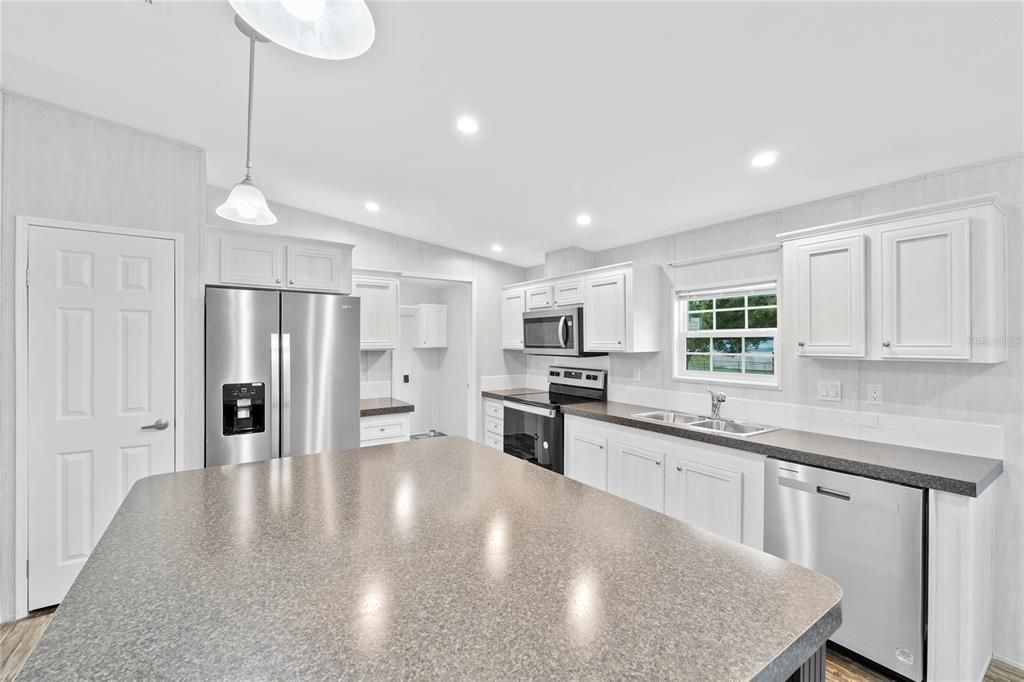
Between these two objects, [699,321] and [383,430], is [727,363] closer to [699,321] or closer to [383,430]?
[699,321]

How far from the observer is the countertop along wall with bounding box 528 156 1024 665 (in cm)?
202

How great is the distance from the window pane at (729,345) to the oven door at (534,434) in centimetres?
132

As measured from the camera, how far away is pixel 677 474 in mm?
2768

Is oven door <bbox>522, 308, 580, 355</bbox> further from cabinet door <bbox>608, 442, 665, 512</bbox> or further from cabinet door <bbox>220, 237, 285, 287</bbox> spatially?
cabinet door <bbox>220, 237, 285, 287</bbox>

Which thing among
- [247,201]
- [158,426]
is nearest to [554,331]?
[247,201]

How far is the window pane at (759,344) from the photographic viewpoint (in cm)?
304

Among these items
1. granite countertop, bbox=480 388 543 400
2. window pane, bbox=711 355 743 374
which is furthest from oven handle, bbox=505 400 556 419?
window pane, bbox=711 355 743 374

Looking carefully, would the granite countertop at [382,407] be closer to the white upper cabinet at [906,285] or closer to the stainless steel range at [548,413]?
the stainless steel range at [548,413]

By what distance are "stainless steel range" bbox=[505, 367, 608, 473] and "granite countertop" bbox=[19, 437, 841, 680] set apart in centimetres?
246

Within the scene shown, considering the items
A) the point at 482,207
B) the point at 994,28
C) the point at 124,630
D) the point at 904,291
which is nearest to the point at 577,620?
the point at 124,630

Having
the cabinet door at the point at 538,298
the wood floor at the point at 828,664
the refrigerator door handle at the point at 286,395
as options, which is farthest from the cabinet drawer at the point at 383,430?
the wood floor at the point at 828,664

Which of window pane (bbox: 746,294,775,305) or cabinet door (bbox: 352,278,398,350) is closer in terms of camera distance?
window pane (bbox: 746,294,775,305)

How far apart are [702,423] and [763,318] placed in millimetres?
824

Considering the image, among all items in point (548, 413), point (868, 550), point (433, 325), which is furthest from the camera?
point (433, 325)
